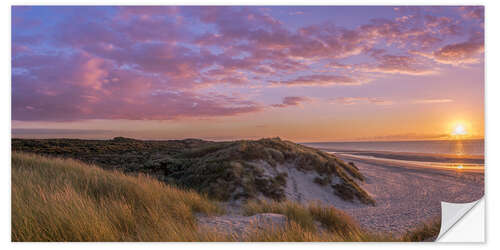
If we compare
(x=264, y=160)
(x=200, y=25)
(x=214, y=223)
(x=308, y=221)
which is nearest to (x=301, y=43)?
(x=200, y=25)

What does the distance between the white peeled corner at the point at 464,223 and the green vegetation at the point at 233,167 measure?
5088 millimetres

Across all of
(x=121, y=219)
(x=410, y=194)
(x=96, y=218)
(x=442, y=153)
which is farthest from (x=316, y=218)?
A: (x=442, y=153)

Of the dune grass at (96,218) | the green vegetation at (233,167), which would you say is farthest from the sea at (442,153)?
the dune grass at (96,218)

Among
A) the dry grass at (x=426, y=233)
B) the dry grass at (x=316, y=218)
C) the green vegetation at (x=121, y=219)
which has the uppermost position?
the green vegetation at (x=121, y=219)

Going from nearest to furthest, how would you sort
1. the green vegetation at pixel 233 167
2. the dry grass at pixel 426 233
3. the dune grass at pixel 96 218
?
the dune grass at pixel 96 218, the dry grass at pixel 426 233, the green vegetation at pixel 233 167

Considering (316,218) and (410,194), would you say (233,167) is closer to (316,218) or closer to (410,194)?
(316,218)

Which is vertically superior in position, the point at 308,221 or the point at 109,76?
the point at 109,76

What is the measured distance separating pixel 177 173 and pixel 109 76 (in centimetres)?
684

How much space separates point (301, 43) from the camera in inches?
265

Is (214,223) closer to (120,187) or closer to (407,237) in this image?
(120,187)

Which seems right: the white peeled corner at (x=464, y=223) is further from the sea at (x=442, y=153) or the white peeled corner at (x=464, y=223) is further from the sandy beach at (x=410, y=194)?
the sea at (x=442, y=153)

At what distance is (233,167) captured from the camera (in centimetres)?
1111

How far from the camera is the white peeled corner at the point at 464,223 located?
493 cm
